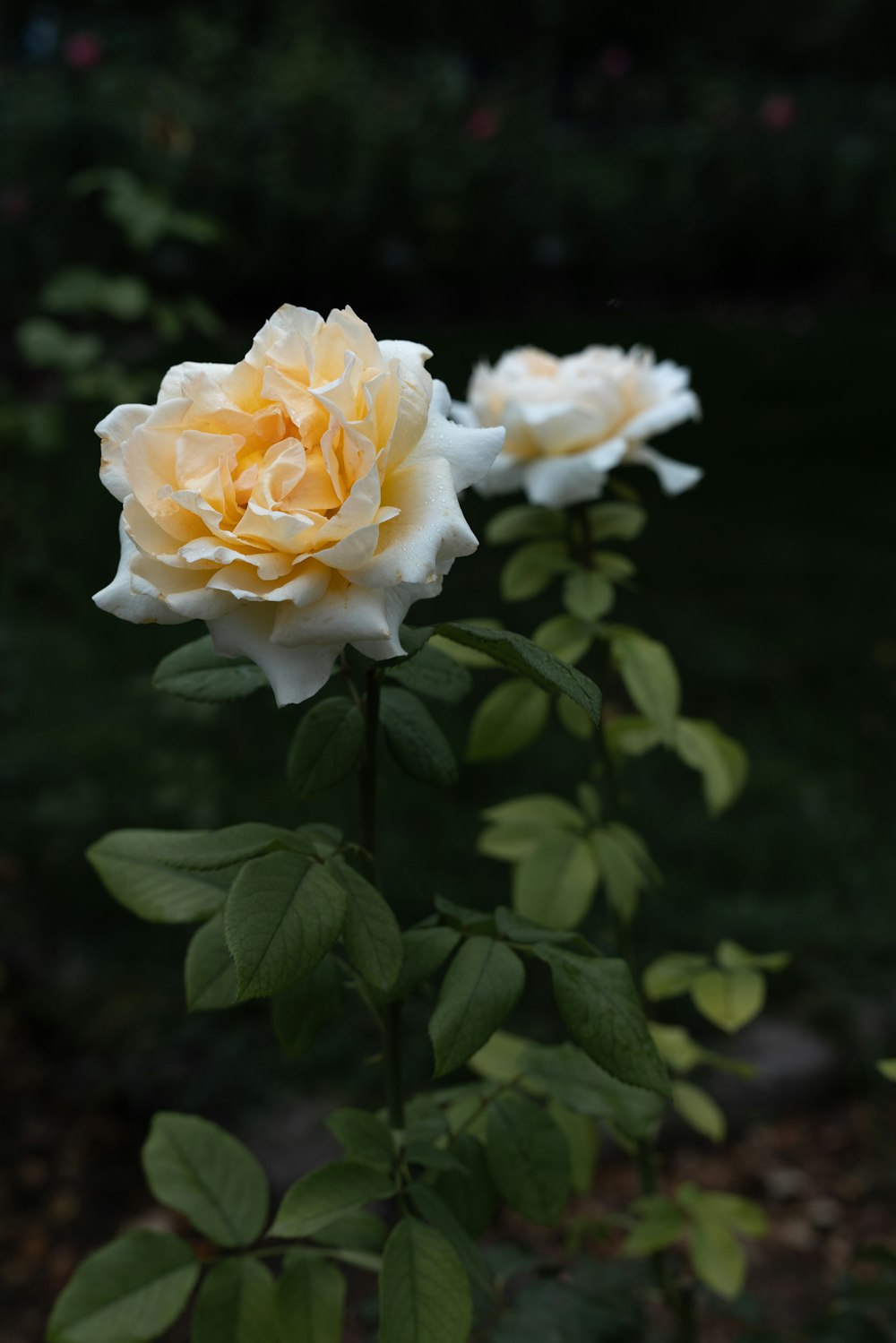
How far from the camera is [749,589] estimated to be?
419 cm

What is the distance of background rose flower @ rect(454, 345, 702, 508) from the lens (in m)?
1.21

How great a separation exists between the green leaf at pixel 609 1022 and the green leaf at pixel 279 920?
181mm

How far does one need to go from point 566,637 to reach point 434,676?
33 centimetres

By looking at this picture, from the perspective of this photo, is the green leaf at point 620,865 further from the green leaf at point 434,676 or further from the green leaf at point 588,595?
the green leaf at point 434,676

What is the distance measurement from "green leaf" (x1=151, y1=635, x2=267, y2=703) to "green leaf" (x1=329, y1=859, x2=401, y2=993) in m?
0.15

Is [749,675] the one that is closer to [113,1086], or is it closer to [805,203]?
[113,1086]

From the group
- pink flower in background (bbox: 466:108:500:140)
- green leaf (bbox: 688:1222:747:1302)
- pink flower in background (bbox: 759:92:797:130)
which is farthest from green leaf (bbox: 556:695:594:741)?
pink flower in background (bbox: 759:92:797:130)

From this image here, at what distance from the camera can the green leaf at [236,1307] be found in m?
0.97

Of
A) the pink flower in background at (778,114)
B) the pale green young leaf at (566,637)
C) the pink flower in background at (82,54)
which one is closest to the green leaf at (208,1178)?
the pale green young leaf at (566,637)

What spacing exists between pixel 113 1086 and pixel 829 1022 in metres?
1.35

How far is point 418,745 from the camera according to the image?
918 millimetres

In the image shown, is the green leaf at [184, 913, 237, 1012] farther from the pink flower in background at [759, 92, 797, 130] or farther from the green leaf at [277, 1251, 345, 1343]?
the pink flower in background at [759, 92, 797, 130]

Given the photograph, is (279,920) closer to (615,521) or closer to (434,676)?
(434,676)

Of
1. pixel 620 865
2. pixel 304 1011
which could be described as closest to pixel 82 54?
pixel 620 865
